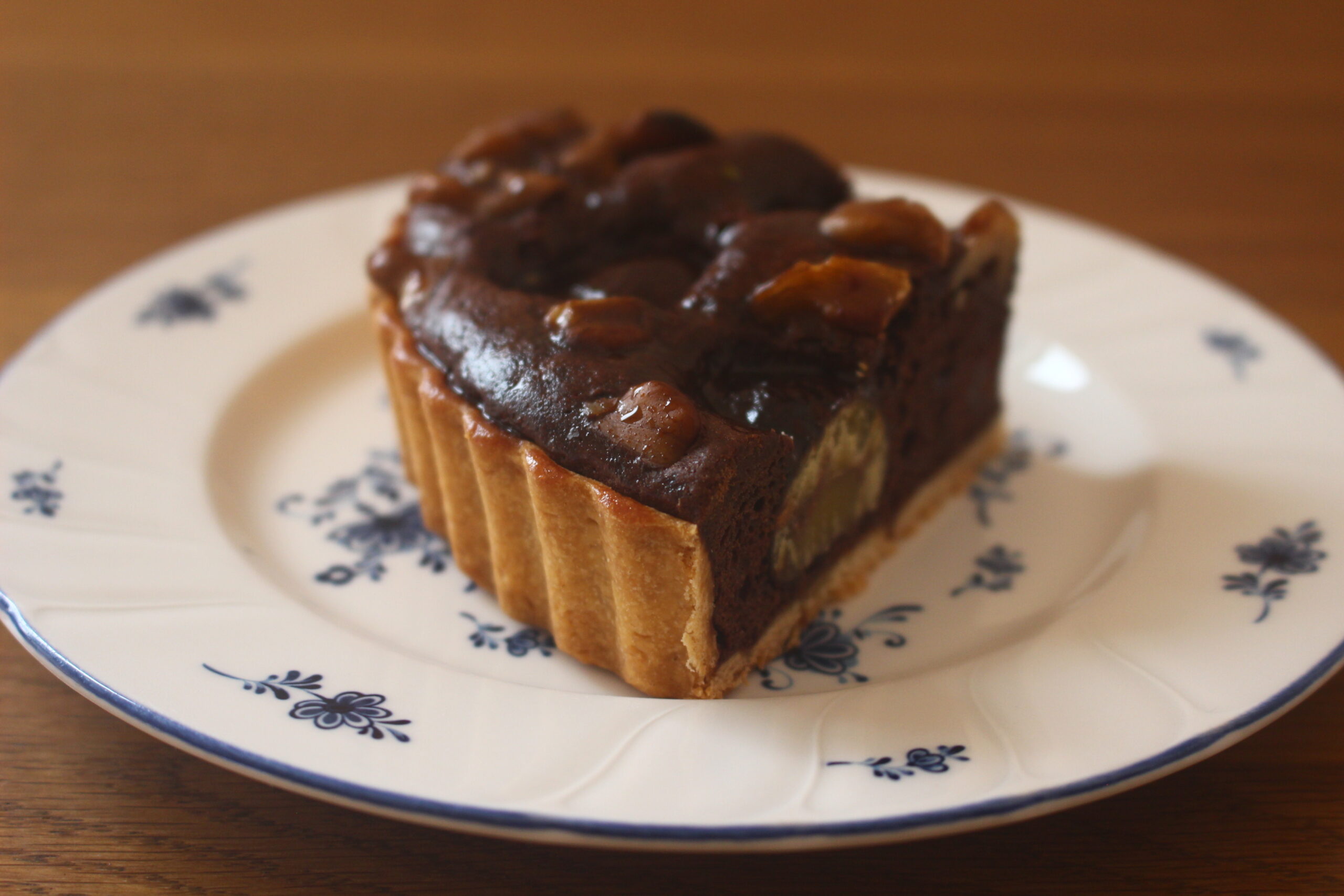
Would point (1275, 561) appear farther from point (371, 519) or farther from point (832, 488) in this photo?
point (371, 519)

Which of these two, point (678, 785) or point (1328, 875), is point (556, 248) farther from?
point (1328, 875)

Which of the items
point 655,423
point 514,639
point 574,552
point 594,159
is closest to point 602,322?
point 655,423

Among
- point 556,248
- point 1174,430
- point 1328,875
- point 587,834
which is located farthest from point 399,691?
point 1174,430

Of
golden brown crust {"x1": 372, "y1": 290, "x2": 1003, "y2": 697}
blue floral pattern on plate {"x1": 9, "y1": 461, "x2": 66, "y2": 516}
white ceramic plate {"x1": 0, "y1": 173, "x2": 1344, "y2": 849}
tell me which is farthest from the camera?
blue floral pattern on plate {"x1": 9, "y1": 461, "x2": 66, "y2": 516}

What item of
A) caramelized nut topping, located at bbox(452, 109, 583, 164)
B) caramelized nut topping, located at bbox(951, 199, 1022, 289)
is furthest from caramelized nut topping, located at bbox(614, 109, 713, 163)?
caramelized nut topping, located at bbox(951, 199, 1022, 289)

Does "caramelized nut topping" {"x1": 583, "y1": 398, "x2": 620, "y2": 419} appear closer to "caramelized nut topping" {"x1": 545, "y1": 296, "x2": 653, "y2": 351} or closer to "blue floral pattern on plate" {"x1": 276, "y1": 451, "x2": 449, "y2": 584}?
"caramelized nut topping" {"x1": 545, "y1": 296, "x2": 653, "y2": 351}

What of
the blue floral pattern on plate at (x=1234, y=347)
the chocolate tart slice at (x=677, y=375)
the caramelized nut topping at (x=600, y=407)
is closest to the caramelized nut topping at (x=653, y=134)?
the chocolate tart slice at (x=677, y=375)
